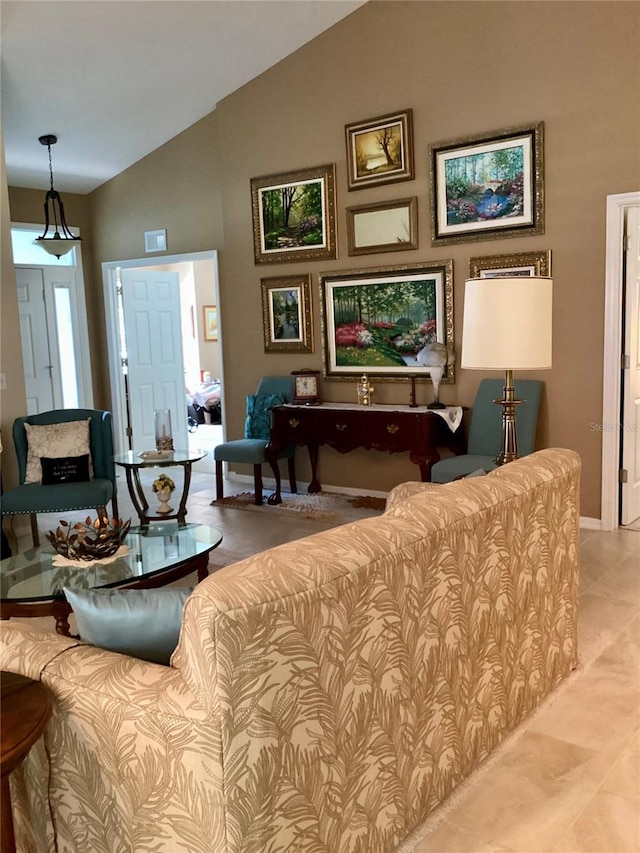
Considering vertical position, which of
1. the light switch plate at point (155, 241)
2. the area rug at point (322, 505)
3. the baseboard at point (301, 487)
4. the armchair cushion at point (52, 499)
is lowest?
the area rug at point (322, 505)

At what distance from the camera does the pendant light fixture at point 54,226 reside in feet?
20.3

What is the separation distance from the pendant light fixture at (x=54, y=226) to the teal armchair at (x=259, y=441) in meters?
2.09

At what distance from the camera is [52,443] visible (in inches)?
183

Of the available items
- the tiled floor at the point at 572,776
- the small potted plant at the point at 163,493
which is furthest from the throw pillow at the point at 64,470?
the tiled floor at the point at 572,776

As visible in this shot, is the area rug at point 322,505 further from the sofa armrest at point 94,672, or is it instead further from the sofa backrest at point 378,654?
the sofa armrest at point 94,672

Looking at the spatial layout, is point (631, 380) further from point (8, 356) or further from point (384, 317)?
point (8, 356)

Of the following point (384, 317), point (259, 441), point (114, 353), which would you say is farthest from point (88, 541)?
point (114, 353)

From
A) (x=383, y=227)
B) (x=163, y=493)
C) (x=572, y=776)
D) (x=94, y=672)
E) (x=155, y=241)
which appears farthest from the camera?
(x=155, y=241)

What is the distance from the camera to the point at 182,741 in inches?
54.2

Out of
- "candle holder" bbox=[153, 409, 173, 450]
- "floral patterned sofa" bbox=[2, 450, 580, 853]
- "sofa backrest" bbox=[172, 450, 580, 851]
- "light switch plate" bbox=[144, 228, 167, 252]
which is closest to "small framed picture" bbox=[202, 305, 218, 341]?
"light switch plate" bbox=[144, 228, 167, 252]

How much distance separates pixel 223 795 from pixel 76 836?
19.5 inches

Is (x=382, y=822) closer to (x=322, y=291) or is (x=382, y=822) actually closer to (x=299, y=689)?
(x=299, y=689)

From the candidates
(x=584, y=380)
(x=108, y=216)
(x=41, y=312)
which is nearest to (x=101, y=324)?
(x=41, y=312)

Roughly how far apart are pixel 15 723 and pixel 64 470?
133 inches
